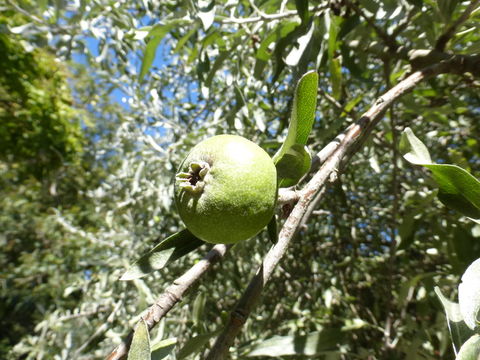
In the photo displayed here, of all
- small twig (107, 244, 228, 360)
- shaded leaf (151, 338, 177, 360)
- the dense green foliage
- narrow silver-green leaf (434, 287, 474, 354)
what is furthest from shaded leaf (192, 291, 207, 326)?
the dense green foliage

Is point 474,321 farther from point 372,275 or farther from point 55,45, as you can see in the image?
point 55,45

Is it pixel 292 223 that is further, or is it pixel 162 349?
pixel 162 349

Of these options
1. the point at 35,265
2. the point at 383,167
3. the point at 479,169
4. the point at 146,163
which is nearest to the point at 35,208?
the point at 35,265

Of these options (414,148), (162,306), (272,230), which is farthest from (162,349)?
(414,148)

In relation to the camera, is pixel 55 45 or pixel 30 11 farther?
pixel 55 45

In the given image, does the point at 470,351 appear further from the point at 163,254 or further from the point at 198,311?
the point at 198,311

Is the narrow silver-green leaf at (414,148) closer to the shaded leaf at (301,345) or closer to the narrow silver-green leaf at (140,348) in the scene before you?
the shaded leaf at (301,345)
